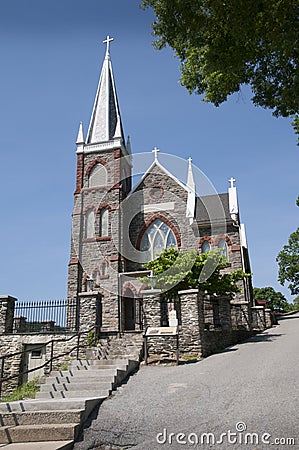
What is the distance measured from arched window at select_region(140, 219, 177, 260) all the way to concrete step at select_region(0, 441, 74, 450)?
19663 millimetres

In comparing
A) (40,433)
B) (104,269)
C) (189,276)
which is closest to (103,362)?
(40,433)

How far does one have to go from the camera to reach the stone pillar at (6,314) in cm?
1427

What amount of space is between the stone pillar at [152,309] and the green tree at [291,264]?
3459cm

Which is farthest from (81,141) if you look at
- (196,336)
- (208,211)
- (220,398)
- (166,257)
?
(220,398)

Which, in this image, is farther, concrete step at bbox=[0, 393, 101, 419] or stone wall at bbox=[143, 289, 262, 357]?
stone wall at bbox=[143, 289, 262, 357]

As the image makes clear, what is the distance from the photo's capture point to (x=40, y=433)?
677cm

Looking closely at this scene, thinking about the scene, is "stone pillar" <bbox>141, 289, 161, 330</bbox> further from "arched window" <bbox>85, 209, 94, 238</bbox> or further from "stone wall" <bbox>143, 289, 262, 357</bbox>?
"arched window" <bbox>85, 209, 94, 238</bbox>

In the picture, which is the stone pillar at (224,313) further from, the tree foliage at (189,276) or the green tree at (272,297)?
the green tree at (272,297)

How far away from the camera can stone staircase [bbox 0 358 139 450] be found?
6730mm

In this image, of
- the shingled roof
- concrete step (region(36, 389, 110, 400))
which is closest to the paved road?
concrete step (region(36, 389, 110, 400))

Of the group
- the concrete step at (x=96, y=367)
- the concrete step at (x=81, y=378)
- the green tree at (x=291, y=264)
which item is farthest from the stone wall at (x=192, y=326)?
the green tree at (x=291, y=264)

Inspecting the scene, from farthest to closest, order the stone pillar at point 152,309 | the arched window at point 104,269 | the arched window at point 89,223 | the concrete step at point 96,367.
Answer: the arched window at point 89,223 < the arched window at point 104,269 < the stone pillar at point 152,309 < the concrete step at point 96,367

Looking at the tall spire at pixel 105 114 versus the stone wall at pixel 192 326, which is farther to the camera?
the tall spire at pixel 105 114

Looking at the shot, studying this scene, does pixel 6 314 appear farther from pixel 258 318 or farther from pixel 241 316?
pixel 258 318
